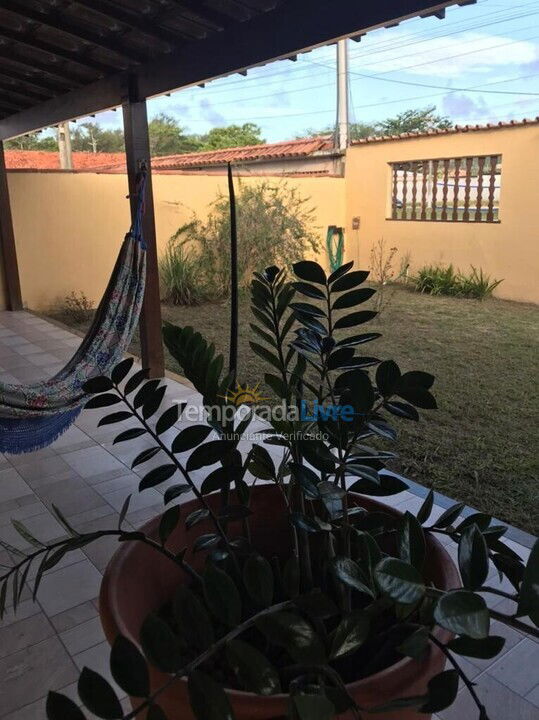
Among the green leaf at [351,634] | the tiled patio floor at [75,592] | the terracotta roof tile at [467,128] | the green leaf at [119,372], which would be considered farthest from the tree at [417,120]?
the green leaf at [351,634]

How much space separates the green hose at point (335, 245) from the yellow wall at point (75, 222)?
4.79ft

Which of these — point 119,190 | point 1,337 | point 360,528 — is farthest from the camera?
point 119,190

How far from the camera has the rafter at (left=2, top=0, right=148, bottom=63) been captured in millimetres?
2422

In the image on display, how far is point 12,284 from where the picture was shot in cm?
555

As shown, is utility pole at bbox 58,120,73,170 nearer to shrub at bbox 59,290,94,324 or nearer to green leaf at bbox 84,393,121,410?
shrub at bbox 59,290,94,324

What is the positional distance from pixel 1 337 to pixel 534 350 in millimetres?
4050

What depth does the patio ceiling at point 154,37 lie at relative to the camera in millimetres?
1929

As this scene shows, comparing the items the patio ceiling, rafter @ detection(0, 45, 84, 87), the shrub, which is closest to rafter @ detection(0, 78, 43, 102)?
the patio ceiling

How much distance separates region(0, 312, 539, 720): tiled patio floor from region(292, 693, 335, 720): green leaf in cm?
84

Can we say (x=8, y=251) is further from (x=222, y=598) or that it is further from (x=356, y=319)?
(x=222, y=598)

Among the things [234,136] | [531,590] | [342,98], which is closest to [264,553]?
[531,590]

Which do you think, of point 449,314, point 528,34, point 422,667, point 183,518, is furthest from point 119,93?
point 528,34

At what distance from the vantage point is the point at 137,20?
2408 millimetres

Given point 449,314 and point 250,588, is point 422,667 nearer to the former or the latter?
point 250,588
